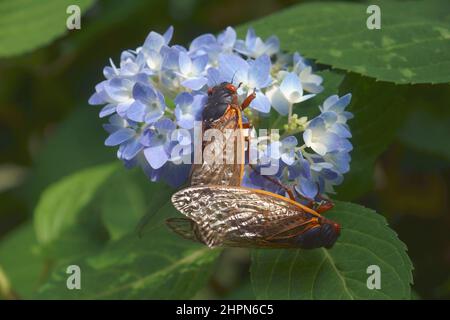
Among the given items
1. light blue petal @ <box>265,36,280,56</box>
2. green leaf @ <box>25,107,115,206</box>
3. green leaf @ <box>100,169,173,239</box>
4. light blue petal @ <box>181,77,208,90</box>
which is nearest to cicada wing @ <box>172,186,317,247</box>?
light blue petal @ <box>181,77,208,90</box>

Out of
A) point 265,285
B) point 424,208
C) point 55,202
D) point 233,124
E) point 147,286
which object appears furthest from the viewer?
point 424,208

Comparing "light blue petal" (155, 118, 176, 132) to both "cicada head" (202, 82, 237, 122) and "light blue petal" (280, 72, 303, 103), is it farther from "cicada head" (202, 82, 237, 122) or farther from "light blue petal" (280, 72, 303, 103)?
"light blue petal" (280, 72, 303, 103)

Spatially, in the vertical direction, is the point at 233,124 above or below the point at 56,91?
above

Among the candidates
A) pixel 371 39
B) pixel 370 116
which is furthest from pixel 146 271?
pixel 371 39

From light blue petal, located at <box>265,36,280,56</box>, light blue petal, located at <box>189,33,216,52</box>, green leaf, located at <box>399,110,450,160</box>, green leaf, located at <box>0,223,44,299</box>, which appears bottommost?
green leaf, located at <box>0,223,44,299</box>

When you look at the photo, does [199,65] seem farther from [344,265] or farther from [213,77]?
[344,265]
